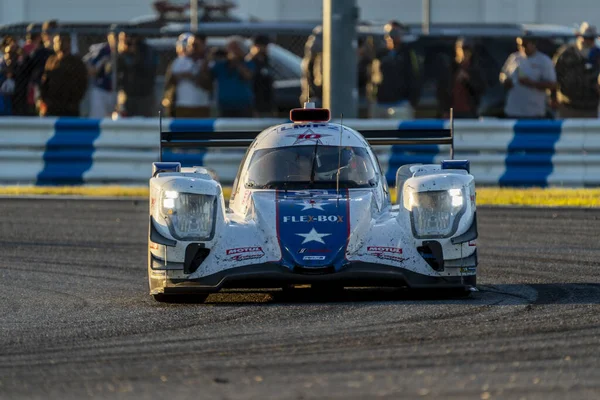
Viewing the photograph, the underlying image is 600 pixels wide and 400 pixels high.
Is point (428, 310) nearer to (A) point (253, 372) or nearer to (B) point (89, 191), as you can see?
(A) point (253, 372)

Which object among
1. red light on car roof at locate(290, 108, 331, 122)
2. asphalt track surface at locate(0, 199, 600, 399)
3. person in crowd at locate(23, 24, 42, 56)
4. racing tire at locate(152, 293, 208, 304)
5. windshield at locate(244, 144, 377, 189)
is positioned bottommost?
racing tire at locate(152, 293, 208, 304)

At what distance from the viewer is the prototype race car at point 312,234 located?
9.66 m

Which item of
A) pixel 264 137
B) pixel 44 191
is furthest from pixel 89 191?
pixel 264 137

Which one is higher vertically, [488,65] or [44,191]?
[488,65]

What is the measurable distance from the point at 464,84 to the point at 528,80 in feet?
5.08

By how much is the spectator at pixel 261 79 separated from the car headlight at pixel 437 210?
421 inches

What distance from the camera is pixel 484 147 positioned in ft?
60.6

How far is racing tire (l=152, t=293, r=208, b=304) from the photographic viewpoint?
995 cm

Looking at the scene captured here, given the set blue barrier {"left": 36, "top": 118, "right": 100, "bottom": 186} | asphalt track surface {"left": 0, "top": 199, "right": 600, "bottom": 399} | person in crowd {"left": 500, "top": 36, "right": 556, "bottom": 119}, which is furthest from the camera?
person in crowd {"left": 500, "top": 36, "right": 556, "bottom": 119}

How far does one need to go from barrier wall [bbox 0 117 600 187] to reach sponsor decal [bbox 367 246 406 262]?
835cm

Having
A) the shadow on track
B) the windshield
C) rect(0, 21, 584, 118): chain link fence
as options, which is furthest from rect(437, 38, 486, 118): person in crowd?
the shadow on track

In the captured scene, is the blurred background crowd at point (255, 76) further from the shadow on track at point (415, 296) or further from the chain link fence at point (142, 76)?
the shadow on track at point (415, 296)

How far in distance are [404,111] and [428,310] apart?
11510 millimetres

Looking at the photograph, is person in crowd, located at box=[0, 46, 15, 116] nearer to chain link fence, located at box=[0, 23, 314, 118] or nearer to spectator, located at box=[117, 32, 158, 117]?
chain link fence, located at box=[0, 23, 314, 118]
